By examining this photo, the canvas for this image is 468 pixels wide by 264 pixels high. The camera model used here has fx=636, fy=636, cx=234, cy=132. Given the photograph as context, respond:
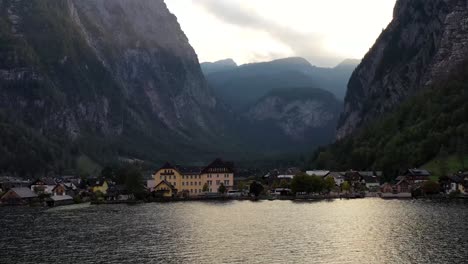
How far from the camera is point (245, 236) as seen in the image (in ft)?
249

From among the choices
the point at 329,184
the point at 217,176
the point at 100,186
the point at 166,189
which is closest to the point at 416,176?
the point at 329,184

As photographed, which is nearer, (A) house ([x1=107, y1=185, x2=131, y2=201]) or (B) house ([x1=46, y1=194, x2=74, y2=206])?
(B) house ([x1=46, y1=194, x2=74, y2=206])

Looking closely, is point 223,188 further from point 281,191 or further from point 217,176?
point 281,191

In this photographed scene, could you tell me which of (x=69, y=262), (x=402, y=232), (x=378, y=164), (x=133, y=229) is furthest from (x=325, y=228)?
(x=378, y=164)

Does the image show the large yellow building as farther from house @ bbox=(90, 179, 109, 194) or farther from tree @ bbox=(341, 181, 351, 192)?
tree @ bbox=(341, 181, 351, 192)

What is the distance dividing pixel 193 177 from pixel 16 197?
164 ft

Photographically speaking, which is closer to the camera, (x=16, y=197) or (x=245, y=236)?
(x=245, y=236)

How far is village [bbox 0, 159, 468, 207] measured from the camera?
150000 mm

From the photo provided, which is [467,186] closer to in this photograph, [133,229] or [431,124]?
[431,124]

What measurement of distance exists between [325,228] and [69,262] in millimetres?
35280

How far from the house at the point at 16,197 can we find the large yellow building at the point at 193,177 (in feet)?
125

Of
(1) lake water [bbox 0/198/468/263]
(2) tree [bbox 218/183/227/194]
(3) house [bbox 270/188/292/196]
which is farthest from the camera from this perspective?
(2) tree [bbox 218/183/227/194]

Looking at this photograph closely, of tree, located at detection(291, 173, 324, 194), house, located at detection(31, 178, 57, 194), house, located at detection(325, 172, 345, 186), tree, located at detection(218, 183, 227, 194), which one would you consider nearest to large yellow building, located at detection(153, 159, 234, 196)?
tree, located at detection(218, 183, 227, 194)

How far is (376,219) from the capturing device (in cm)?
9306
